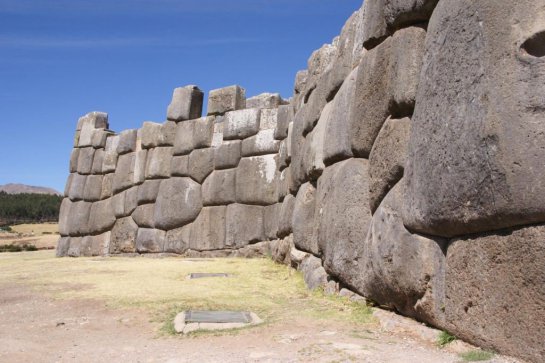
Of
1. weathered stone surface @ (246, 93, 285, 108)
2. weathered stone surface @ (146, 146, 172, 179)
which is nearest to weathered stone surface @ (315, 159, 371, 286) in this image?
weathered stone surface @ (246, 93, 285, 108)

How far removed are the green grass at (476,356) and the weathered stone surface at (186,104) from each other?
24.5ft

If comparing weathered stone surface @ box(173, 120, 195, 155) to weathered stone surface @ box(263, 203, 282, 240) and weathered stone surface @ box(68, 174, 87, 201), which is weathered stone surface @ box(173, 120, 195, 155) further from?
weathered stone surface @ box(68, 174, 87, 201)

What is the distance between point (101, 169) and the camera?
1045 cm

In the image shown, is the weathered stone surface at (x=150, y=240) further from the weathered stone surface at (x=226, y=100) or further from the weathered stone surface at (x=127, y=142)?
the weathered stone surface at (x=226, y=100)

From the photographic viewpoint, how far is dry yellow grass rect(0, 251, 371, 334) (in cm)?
373

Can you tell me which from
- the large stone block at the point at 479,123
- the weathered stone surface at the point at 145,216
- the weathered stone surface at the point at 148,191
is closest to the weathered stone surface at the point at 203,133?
the weathered stone surface at the point at 148,191

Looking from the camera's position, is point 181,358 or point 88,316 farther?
point 88,316

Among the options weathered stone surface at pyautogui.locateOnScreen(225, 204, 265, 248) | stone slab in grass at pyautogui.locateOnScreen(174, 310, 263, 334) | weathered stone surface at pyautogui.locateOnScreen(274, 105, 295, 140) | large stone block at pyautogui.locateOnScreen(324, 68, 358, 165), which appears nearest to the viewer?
stone slab in grass at pyautogui.locateOnScreen(174, 310, 263, 334)

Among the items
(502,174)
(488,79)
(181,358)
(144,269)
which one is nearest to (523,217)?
(502,174)

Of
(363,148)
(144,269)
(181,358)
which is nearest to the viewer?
(181,358)

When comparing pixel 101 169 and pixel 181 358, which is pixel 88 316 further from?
pixel 101 169

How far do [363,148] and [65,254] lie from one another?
8262 millimetres

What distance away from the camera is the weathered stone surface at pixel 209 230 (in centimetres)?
839

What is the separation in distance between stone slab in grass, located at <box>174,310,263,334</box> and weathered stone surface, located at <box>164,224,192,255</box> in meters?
5.16
